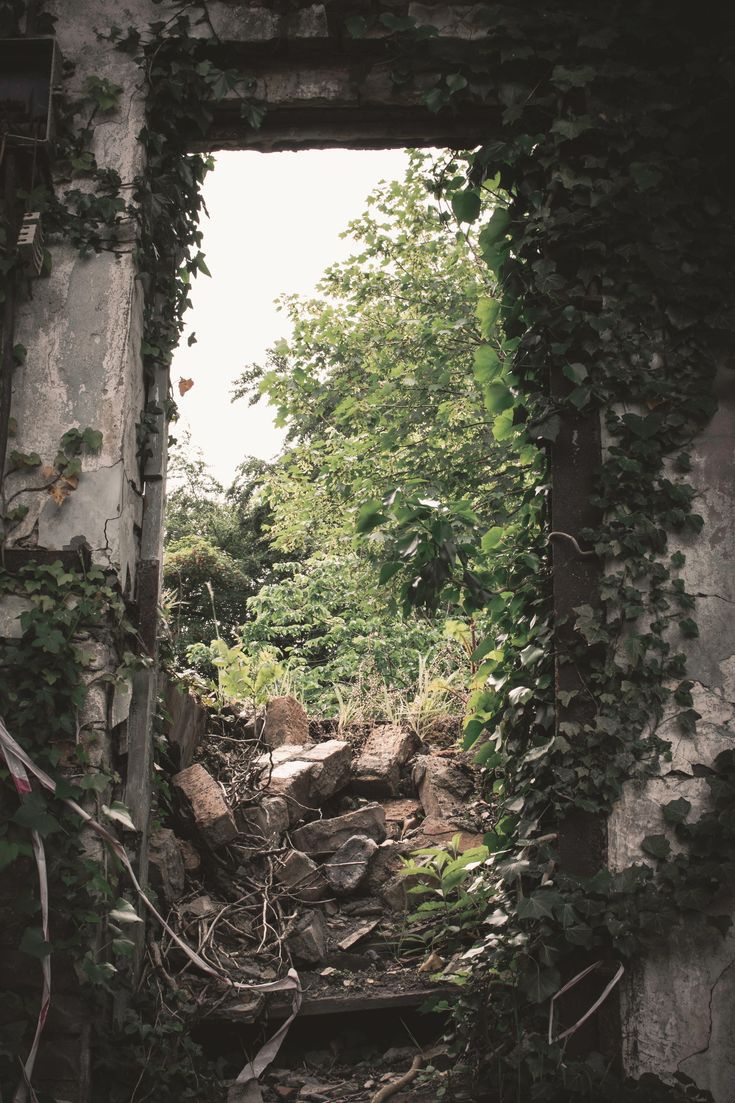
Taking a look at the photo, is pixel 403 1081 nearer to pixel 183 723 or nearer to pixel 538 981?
pixel 538 981

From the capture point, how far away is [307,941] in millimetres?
3562

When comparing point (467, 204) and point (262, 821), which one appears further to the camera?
point (262, 821)

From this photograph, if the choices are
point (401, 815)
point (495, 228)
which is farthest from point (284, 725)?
point (495, 228)

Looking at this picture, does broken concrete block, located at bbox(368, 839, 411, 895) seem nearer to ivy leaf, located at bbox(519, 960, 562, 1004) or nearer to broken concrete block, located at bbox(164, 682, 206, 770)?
broken concrete block, located at bbox(164, 682, 206, 770)

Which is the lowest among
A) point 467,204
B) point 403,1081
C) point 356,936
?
point 403,1081

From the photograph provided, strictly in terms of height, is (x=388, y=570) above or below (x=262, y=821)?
above

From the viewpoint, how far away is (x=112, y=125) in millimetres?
3102

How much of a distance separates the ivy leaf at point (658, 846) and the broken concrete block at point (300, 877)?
68.1 inches

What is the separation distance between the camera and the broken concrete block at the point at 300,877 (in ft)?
12.6

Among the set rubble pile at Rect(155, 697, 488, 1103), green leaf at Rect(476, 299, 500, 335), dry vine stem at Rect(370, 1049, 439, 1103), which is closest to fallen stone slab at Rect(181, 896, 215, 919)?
rubble pile at Rect(155, 697, 488, 1103)

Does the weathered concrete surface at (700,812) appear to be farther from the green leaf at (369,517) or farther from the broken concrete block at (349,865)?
the broken concrete block at (349,865)

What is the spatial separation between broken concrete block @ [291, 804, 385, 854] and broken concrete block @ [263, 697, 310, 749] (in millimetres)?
725

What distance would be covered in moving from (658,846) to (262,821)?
78.6 inches

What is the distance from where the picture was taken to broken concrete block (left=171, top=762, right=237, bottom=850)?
3746 millimetres
